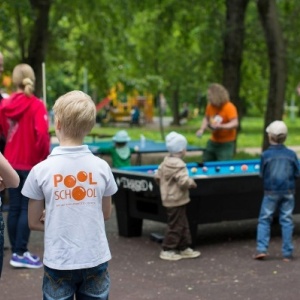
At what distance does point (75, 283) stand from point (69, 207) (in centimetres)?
39

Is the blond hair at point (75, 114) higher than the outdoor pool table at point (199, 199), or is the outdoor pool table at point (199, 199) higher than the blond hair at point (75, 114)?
the blond hair at point (75, 114)

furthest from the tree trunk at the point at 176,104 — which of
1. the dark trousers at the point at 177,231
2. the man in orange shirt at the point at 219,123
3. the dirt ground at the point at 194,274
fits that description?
the dark trousers at the point at 177,231

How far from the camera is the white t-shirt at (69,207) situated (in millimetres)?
4043

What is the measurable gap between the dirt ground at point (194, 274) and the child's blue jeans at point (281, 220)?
0.14 m

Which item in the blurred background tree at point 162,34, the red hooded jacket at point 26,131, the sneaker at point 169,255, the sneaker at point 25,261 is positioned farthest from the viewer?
the blurred background tree at point 162,34

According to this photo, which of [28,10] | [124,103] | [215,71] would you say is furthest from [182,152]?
[124,103]

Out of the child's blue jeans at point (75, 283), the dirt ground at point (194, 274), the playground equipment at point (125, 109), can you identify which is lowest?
the playground equipment at point (125, 109)

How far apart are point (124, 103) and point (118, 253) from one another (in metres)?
46.1

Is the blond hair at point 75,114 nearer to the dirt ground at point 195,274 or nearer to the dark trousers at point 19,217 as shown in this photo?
the dirt ground at point 195,274

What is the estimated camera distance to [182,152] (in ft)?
26.0

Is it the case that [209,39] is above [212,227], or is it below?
above

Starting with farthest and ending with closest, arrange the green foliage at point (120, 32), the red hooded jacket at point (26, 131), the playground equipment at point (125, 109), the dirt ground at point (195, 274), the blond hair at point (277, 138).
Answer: the playground equipment at point (125, 109) < the green foliage at point (120, 32) < the blond hair at point (277, 138) < the red hooded jacket at point (26, 131) < the dirt ground at point (195, 274)

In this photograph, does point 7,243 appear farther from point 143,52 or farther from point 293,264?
A: point 143,52

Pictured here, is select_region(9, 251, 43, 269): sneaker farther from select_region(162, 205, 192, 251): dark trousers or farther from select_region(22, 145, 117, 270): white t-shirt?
select_region(22, 145, 117, 270): white t-shirt
